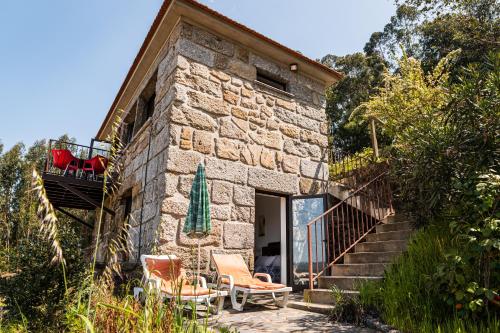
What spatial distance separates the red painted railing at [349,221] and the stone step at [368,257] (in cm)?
14

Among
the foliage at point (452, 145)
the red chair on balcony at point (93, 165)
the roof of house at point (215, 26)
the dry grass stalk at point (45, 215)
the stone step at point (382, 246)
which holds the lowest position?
the stone step at point (382, 246)

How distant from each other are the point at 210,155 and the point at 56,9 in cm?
330

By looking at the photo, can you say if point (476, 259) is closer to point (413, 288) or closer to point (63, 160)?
point (413, 288)

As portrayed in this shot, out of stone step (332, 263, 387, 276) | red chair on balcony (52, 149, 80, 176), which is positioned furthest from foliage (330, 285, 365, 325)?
red chair on balcony (52, 149, 80, 176)

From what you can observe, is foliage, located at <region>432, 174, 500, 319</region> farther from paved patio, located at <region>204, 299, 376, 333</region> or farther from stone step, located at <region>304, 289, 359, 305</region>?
stone step, located at <region>304, 289, 359, 305</region>

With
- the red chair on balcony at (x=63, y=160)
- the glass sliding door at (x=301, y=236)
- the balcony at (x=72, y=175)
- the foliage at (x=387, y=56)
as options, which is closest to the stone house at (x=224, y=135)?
the glass sliding door at (x=301, y=236)

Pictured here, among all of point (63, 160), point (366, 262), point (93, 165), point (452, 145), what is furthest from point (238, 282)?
point (63, 160)

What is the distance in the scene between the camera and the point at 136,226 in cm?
612

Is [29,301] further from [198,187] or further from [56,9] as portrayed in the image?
[56,9]

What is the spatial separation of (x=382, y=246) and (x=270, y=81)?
4049mm

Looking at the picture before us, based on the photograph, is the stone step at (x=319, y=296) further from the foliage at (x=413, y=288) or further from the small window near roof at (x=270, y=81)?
the small window near roof at (x=270, y=81)

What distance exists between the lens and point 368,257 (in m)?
5.55

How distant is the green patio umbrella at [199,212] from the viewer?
4.44 metres

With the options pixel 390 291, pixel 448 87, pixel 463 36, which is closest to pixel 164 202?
pixel 390 291
